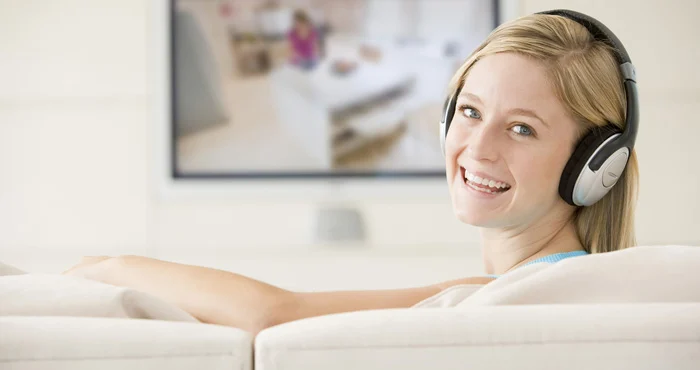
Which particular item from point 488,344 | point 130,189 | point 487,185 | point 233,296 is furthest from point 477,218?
point 130,189

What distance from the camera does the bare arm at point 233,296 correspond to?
89 centimetres

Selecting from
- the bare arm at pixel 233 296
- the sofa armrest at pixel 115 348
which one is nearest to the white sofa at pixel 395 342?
the sofa armrest at pixel 115 348

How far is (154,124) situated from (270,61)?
0.59 meters

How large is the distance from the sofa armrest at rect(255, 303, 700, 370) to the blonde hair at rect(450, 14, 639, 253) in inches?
23.7

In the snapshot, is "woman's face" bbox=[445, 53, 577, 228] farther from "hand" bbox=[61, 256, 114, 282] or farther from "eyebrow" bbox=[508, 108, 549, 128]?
"hand" bbox=[61, 256, 114, 282]

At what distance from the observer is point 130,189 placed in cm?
378

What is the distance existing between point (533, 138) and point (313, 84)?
268 centimetres

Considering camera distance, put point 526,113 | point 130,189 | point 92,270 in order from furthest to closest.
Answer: point 130,189 < point 526,113 < point 92,270

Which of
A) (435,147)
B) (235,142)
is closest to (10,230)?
(235,142)

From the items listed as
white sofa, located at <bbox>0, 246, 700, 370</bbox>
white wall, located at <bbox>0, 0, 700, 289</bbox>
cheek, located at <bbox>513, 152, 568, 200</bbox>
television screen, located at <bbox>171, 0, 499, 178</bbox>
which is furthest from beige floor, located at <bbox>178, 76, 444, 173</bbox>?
white sofa, located at <bbox>0, 246, 700, 370</bbox>

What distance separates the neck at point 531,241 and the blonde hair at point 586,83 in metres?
0.02

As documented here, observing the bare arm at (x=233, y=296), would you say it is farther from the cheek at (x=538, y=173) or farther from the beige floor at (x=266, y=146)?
the beige floor at (x=266, y=146)

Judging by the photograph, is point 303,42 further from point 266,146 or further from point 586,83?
point 586,83

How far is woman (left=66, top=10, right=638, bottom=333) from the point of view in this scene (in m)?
1.17
